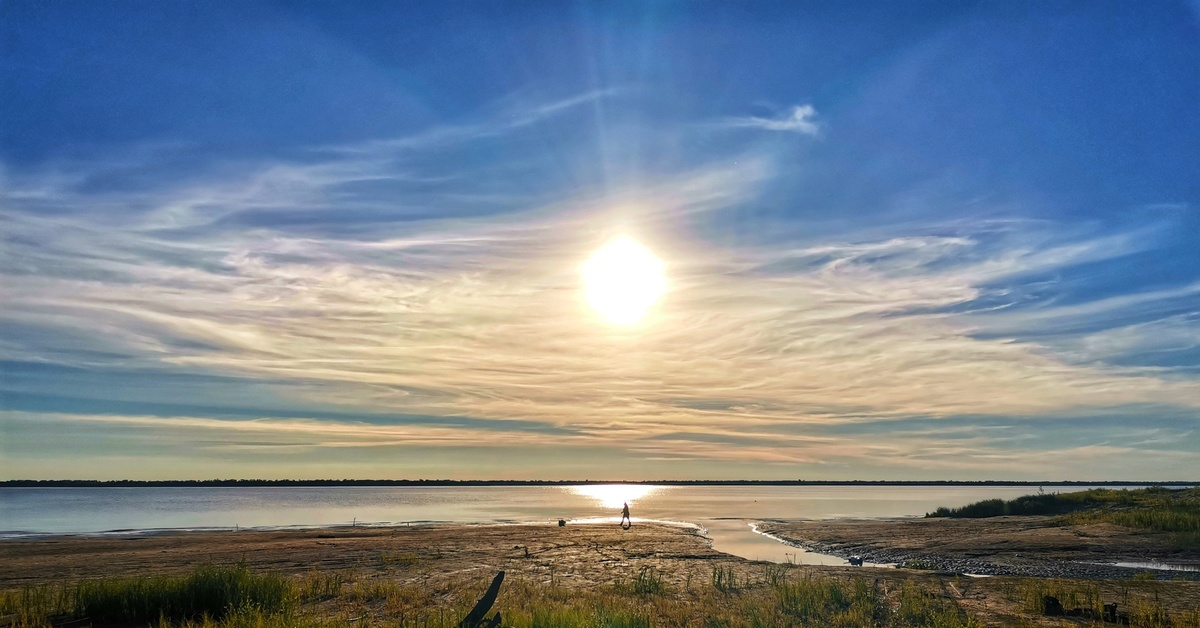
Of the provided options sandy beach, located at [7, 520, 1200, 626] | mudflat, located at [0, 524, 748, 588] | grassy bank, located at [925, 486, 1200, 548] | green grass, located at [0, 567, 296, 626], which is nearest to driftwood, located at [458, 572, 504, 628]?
green grass, located at [0, 567, 296, 626]

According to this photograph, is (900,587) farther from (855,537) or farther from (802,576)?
(855,537)

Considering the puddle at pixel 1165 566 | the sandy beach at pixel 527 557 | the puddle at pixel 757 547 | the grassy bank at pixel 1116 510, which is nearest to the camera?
the sandy beach at pixel 527 557

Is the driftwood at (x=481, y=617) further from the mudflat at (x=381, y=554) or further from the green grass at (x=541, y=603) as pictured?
the mudflat at (x=381, y=554)

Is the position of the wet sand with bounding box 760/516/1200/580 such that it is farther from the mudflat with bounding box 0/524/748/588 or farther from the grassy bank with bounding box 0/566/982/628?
the grassy bank with bounding box 0/566/982/628

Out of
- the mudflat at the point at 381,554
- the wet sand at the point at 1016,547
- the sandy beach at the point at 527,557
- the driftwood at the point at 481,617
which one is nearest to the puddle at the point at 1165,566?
the wet sand at the point at 1016,547

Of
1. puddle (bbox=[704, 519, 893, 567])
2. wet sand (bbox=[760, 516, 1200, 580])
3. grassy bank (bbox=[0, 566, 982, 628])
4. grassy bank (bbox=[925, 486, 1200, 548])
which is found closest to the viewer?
grassy bank (bbox=[0, 566, 982, 628])

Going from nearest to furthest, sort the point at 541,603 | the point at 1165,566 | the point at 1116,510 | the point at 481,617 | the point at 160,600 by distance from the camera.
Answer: the point at 481,617
the point at 160,600
the point at 541,603
the point at 1165,566
the point at 1116,510

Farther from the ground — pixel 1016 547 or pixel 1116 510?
pixel 1116 510

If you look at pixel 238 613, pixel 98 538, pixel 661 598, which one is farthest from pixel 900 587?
pixel 98 538

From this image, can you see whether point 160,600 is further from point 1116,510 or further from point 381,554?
point 1116,510

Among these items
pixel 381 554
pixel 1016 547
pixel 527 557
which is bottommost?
pixel 381 554

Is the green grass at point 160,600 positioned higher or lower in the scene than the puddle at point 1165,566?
higher

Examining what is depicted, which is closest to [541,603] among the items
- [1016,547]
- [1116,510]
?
[1016,547]

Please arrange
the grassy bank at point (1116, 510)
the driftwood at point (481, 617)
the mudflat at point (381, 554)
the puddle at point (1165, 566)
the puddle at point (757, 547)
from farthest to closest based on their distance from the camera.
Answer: the grassy bank at point (1116, 510) → the puddle at point (757, 547) → the puddle at point (1165, 566) → the mudflat at point (381, 554) → the driftwood at point (481, 617)
